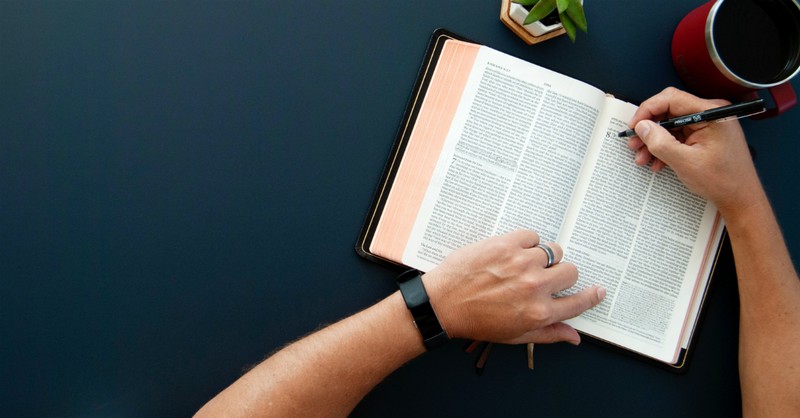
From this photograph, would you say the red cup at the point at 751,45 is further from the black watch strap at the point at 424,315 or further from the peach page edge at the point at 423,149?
the black watch strap at the point at 424,315

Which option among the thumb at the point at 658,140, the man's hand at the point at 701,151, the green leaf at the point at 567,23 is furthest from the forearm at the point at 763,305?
the green leaf at the point at 567,23

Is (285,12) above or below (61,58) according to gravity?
above

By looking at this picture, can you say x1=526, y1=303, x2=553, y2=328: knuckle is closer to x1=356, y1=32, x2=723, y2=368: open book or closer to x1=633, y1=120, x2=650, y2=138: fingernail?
x1=356, y1=32, x2=723, y2=368: open book

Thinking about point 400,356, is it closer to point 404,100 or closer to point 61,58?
point 404,100

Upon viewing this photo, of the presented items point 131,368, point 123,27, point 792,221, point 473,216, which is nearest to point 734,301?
Result: point 792,221

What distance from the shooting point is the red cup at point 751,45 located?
0.68m

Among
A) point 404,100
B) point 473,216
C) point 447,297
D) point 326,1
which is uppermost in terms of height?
point 326,1

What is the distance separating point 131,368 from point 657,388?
837 mm

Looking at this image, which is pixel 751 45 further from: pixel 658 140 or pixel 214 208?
pixel 214 208

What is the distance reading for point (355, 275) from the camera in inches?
30.2

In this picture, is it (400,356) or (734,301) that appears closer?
(400,356)

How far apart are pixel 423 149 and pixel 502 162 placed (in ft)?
0.41

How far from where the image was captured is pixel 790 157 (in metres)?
0.82

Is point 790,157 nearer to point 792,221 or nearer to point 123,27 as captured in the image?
point 792,221
